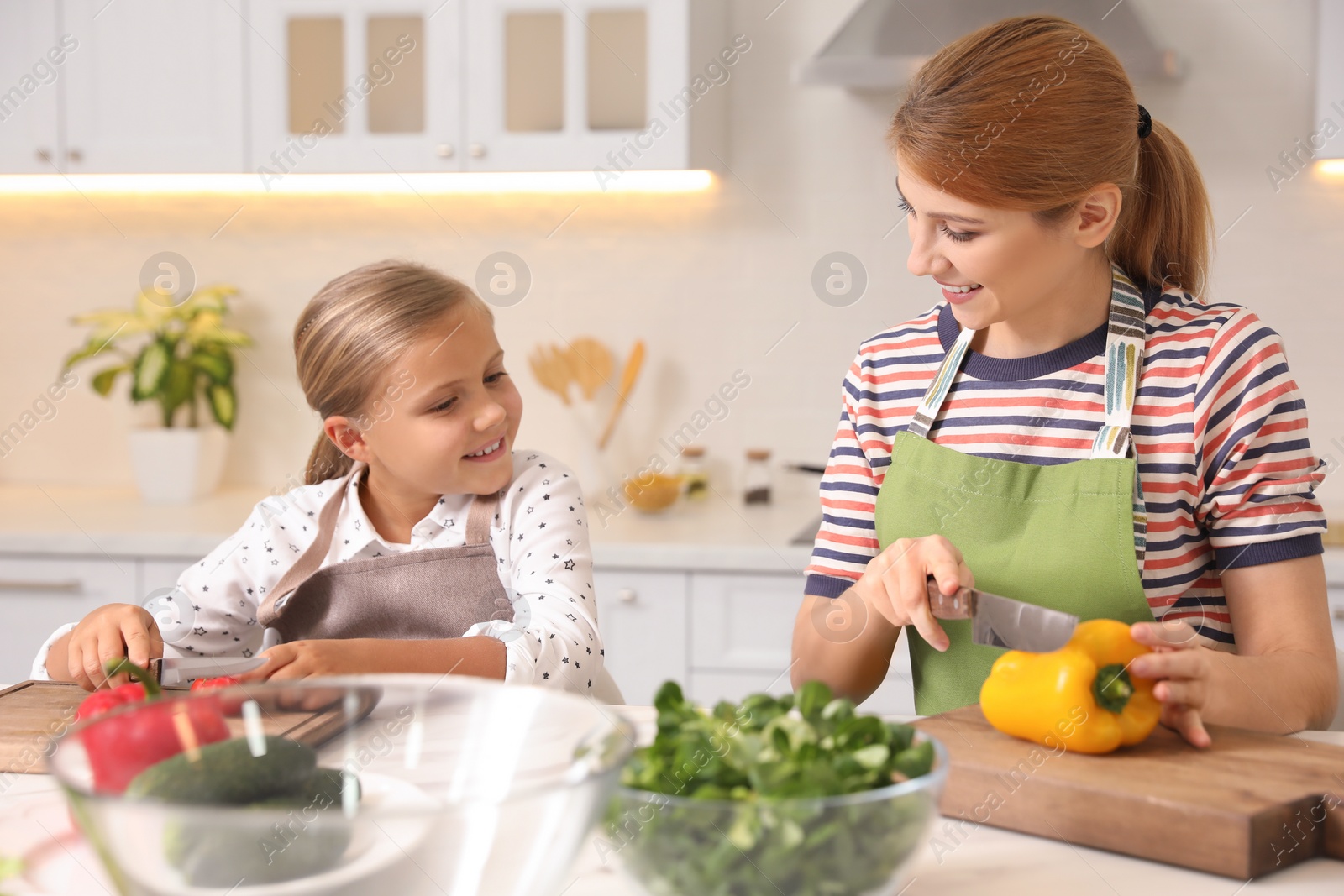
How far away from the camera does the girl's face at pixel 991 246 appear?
1.17 metres

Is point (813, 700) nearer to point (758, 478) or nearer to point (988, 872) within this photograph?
point (988, 872)

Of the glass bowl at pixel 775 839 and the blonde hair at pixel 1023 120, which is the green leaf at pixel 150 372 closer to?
the blonde hair at pixel 1023 120

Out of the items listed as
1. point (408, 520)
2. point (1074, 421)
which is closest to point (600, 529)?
point (408, 520)

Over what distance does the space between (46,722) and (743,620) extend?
4.52 feet

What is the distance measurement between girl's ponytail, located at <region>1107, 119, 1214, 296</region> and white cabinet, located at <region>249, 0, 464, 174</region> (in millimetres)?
1503

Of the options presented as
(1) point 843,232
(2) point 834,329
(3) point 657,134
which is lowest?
(2) point 834,329

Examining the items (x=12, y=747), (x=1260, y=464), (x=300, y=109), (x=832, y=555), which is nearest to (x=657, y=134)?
(x=300, y=109)

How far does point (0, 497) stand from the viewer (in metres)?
2.83

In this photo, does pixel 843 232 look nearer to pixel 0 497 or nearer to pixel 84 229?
pixel 84 229

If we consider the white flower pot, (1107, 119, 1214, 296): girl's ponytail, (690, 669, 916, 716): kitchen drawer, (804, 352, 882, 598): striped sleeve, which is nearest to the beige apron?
(804, 352, 882, 598): striped sleeve

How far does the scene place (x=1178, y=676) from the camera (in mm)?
Answer: 925

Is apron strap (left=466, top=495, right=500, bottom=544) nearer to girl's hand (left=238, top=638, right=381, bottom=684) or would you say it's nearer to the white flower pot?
girl's hand (left=238, top=638, right=381, bottom=684)

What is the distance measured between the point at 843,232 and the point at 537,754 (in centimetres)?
219

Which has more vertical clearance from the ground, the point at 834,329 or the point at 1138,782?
the point at 834,329
